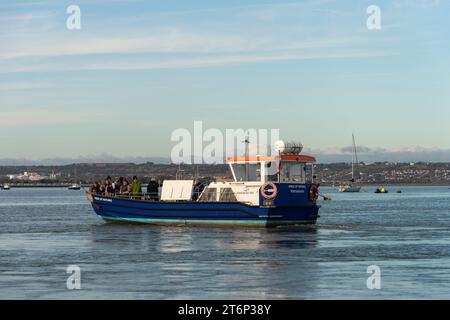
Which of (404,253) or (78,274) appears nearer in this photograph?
(78,274)

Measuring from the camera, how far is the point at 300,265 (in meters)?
34.8

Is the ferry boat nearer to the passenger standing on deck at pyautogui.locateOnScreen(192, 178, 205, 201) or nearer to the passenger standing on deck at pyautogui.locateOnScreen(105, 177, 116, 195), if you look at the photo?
the passenger standing on deck at pyautogui.locateOnScreen(192, 178, 205, 201)

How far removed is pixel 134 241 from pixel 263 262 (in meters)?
13.1

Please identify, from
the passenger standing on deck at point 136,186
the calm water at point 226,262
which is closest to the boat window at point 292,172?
the calm water at point 226,262

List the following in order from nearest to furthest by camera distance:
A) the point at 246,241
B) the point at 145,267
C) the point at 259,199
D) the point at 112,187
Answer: the point at 145,267, the point at 246,241, the point at 259,199, the point at 112,187

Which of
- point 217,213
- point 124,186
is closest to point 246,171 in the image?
point 217,213

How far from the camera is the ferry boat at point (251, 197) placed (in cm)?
5281

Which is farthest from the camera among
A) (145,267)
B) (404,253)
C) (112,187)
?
(112,187)

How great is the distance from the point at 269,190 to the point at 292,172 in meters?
2.78

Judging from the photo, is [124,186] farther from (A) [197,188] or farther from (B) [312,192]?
(B) [312,192]

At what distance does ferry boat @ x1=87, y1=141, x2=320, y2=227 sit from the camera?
173 feet

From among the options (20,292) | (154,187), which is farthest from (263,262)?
(154,187)

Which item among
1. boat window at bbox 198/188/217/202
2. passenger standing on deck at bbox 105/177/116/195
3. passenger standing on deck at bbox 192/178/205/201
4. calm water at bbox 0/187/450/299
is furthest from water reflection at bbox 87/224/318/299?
passenger standing on deck at bbox 105/177/116/195
